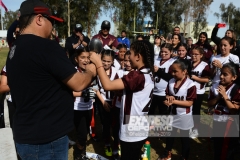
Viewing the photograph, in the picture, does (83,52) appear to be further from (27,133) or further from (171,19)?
(171,19)

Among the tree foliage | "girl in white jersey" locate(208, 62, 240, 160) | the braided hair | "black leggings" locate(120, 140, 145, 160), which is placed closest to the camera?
the braided hair

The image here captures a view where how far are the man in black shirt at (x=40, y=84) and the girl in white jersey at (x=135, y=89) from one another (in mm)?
605

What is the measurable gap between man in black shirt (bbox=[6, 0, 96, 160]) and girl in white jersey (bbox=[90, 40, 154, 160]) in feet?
1.99

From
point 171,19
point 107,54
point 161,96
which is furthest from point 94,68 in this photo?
point 171,19

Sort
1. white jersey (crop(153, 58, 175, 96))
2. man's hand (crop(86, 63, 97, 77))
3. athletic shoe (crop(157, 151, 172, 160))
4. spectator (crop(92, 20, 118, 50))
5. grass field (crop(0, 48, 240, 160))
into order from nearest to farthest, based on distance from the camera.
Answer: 1. man's hand (crop(86, 63, 97, 77))
2. athletic shoe (crop(157, 151, 172, 160))
3. grass field (crop(0, 48, 240, 160))
4. white jersey (crop(153, 58, 175, 96))
5. spectator (crop(92, 20, 118, 50))

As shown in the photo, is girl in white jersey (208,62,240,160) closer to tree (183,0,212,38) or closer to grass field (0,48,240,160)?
grass field (0,48,240,160)

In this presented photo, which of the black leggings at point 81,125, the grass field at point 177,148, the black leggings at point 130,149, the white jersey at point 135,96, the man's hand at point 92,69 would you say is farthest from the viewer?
the grass field at point 177,148

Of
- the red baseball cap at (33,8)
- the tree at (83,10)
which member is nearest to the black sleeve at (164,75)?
the red baseball cap at (33,8)

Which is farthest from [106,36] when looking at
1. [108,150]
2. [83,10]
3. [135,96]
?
[83,10]

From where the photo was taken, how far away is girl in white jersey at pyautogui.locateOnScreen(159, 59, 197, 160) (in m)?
3.63

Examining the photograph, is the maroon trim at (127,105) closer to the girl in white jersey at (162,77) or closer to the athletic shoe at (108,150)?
the athletic shoe at (108,150)

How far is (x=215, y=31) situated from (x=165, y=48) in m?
1.64

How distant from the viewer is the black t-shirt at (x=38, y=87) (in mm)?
1749

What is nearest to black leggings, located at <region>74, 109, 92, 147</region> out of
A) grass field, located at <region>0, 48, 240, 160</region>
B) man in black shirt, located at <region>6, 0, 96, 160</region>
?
grass field, located at <region>0, 48, 240, 160</region>
